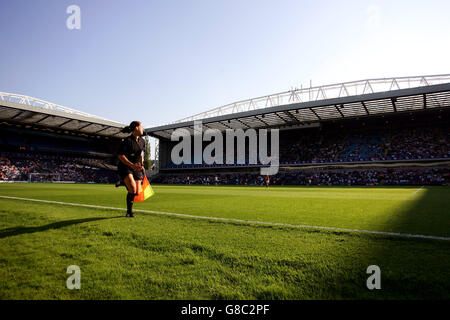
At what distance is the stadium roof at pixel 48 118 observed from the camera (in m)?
32.3

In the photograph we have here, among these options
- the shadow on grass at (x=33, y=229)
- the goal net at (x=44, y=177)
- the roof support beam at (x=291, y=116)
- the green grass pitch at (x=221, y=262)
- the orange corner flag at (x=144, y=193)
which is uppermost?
the roof support beam at (x=291, y=116)

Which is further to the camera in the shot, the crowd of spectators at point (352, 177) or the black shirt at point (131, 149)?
the crowd of spectators at point (352, 177)

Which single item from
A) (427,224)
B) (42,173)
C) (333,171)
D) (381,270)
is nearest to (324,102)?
(333,171)

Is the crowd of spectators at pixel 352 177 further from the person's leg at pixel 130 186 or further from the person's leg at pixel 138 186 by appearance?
the person's leg at pixel 130 186

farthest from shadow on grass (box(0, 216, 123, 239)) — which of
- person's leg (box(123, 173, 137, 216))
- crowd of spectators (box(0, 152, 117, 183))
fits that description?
crowd of spectators (box(0, 152, 117, 183))

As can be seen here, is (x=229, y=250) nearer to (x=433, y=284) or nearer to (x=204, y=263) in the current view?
(x=204, y=263)

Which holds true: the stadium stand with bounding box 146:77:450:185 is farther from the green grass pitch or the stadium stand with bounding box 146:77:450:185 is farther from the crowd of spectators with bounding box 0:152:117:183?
the green grass pitch

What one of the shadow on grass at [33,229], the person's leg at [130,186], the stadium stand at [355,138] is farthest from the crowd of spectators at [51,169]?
the person's leg at [130,186]

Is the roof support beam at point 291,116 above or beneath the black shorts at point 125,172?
above

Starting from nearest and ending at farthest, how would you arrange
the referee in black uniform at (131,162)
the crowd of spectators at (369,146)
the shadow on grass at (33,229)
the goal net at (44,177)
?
the shadow on grass at (33,229)
the referee in black uniform at (131,162)
the crowd of spectators at (369,146)
the goal net at (44,177)

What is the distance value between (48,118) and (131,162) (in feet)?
137

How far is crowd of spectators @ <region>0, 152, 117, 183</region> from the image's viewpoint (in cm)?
3978

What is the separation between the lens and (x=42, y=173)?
42000 mm

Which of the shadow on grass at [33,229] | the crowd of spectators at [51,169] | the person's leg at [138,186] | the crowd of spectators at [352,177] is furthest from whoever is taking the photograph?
the crowd of spectators at [51,169]
